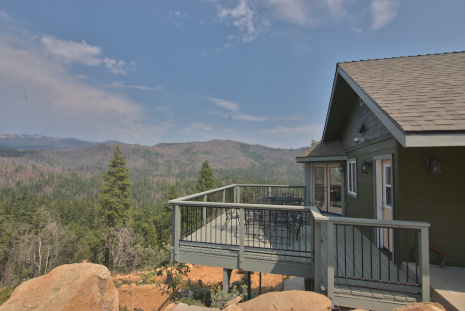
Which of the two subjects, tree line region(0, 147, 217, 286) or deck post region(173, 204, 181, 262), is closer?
deck post region(173, 204, 181, 262)

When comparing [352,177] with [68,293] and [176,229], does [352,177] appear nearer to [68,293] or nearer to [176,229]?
[176,229]

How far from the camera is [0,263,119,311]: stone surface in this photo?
3459mm

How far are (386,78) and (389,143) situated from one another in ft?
5.51

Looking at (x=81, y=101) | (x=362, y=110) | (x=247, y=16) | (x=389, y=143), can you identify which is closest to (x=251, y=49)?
(x=247, y=16)

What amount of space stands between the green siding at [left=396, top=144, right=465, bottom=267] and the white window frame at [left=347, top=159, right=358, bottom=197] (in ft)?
8.61

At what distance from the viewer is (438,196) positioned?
354cm

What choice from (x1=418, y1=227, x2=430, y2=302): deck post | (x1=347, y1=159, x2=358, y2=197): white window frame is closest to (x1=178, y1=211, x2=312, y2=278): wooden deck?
(x1=418, y1=227, x2=430, y2=302): deck post

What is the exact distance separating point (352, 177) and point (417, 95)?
3623mm

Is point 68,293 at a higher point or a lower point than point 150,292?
higher

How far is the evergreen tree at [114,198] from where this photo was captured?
2453 cm

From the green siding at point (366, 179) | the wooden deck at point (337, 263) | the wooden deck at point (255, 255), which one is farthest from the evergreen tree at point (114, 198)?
the green siding at point (366, 179)

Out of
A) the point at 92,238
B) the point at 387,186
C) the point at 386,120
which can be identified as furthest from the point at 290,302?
the point at 92,238

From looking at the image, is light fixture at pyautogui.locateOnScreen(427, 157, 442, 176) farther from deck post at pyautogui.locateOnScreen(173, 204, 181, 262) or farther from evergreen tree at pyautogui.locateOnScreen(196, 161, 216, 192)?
evergreen tree at pyautogui.locateOnScreen(196, 161, 216, 192)

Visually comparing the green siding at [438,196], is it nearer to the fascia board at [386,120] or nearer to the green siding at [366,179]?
the green siding at [366,179]
